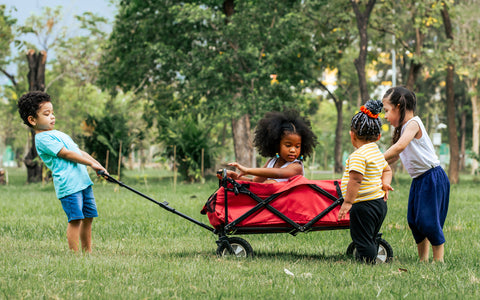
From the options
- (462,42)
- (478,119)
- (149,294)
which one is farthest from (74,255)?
(478,119)

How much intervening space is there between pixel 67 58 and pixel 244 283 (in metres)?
32.7

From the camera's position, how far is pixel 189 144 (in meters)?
19.3

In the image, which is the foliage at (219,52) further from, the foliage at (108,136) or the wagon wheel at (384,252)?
the wagon wheel at (384,252)

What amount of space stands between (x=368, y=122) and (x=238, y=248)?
1.70m

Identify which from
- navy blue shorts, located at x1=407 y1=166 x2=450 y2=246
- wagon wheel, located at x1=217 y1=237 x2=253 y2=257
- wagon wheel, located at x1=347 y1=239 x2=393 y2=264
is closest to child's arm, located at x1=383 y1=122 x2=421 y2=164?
navy blue shorts, located at x1=407 y1=166 x2=450 y2=246

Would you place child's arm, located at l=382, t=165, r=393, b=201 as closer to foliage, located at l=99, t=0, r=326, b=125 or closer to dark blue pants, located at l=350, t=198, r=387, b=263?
dark blue pants, located at l=350, t=198, r=387, b=263

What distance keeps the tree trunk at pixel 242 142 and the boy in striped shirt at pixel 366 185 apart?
15689 millimetres

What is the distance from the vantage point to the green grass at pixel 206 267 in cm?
382

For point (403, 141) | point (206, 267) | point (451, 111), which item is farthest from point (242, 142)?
point (206, 267)

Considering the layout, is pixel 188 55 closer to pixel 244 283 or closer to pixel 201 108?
pixel 201 108

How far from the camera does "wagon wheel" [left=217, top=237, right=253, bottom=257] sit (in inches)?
212

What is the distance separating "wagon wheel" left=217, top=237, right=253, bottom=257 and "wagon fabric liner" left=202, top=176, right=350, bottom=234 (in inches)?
6.1

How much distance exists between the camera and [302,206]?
5266mm

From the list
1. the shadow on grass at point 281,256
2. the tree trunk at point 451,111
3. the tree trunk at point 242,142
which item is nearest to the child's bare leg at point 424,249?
the shadow on grass at point 281,256
